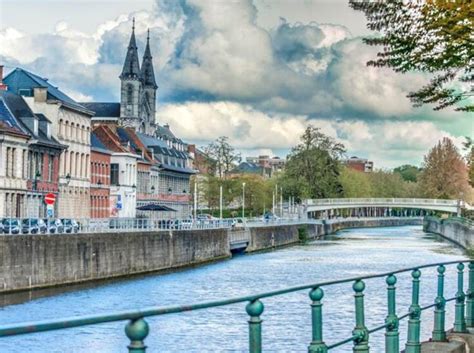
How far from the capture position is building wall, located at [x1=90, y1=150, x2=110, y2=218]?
76938 millimetres

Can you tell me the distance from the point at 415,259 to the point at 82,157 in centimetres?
2583

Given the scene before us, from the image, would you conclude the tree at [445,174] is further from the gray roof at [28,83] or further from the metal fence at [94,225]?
the gray roof at [28,83]

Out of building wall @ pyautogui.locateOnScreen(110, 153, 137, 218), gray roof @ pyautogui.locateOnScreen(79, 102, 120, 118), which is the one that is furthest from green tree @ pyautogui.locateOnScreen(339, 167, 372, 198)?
building wall @ pyautogui.locateOnScreen(110, 153, 137, 218)

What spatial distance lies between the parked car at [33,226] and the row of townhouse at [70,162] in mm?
5924

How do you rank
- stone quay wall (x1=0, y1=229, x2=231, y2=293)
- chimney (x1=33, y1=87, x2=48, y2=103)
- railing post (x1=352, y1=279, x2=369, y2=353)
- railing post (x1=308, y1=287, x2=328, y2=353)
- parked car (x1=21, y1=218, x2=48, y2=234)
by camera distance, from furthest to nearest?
chimney (x1=33, y1=87, x2=48, y2=103)
parked car (x1=21, y1=218, x2=48, y2=234)
stone quay wall (x1=0, y1=229, x2=231, y2=293)
railing post (x1=352, y1=279, x2=369, y2=353)
railing post (x1=308, y1=287, x2=328, y2=353)

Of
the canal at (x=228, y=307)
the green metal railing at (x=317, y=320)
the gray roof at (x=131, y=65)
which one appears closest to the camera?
the green metal railing at (x=317, y=320)

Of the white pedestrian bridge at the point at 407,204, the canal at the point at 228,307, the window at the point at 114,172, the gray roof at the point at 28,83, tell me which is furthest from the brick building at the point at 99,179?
the white pedestrian bridge at the point at 407,204

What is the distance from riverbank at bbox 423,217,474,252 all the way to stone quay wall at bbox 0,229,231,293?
58.9 feet

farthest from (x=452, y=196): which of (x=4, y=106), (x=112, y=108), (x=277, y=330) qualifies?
(x=277, y=330)

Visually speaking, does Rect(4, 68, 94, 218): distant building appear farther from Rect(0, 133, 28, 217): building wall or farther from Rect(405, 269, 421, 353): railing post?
Rect(405, 269, 421, 353): railing post

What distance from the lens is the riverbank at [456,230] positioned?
77.3 meters

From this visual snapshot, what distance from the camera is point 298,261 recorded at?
6078 centimetres

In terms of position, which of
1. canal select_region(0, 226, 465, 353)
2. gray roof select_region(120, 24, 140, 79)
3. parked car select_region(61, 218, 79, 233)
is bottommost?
canal select_region(0, 226, 465, 353)

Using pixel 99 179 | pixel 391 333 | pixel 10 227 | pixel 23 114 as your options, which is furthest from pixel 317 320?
pixel 99 179
